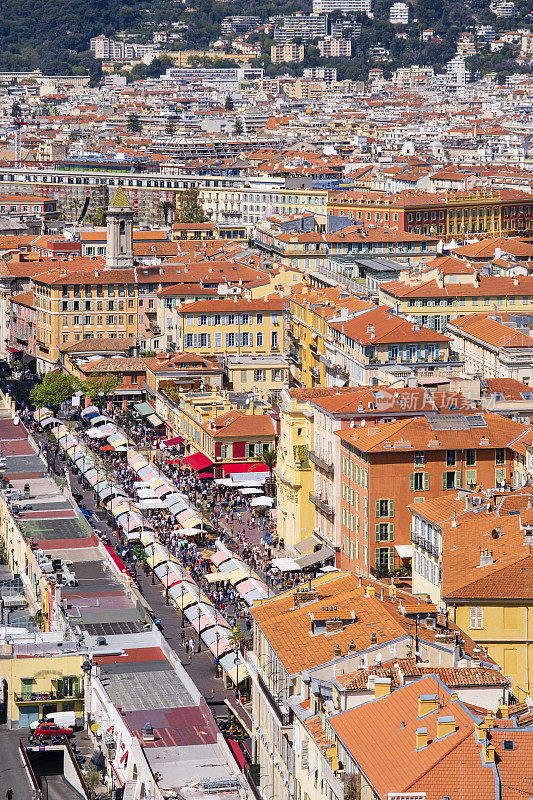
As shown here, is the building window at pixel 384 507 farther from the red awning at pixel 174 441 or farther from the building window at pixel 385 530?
the red awning at pixel 174 441

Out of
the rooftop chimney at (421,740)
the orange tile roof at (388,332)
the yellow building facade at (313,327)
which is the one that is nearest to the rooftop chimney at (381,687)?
the rooftop chimney at (421,740)

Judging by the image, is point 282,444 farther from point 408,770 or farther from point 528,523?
point 408,770

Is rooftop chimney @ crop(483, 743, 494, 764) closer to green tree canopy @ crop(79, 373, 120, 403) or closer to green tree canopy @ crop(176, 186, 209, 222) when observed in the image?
green tree canopy @ crop(79, 373, 120, 403)

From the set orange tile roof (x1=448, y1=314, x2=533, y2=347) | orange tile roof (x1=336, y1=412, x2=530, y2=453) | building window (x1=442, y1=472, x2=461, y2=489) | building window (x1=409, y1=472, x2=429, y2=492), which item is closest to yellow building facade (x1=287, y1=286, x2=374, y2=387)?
orange tile roof (x1=448, y1=314, x2=533, y2=347)

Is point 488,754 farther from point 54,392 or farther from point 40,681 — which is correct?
point 54,392

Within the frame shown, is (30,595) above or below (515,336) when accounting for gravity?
below

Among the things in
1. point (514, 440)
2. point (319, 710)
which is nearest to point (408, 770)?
point (319, 710)
